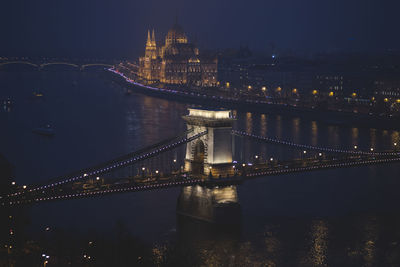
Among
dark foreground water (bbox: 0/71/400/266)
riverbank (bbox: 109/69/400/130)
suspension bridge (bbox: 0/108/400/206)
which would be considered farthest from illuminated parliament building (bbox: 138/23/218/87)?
suspension bridge (bbox: 0/108/400/206)

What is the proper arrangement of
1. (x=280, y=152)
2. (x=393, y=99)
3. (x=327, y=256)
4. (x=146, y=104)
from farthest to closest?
1. (x=146, y=104)
2. (x=393, y=99)
3. (x=280, y=152)
4. (x=327, y=256)

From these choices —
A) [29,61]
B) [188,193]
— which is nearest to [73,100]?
[188,193]

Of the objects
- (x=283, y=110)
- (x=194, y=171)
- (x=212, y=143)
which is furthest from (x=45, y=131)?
(x=212, y=143)

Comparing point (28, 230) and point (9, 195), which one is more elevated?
point (9, 195)

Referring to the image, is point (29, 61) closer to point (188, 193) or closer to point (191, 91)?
point (191, 91)

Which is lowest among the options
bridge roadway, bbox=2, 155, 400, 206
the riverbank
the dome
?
the riverbank

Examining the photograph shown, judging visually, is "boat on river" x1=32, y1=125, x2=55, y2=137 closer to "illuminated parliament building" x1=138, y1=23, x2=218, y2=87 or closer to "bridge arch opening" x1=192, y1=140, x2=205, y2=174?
"bridge arch opening" x1=192, y1=140, x2=205, y2=174
